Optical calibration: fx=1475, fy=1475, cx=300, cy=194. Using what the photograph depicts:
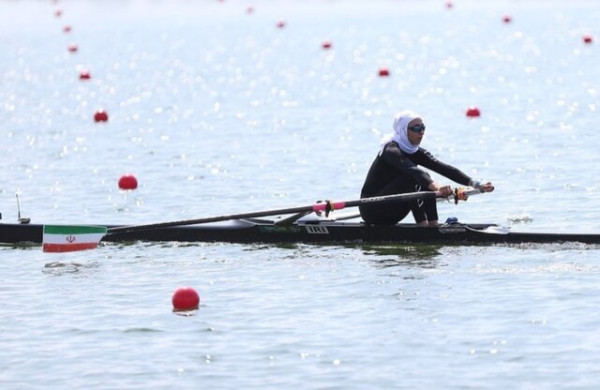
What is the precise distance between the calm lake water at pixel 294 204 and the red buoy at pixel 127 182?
26 cm

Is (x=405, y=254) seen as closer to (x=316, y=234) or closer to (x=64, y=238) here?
(x=316, y=234)

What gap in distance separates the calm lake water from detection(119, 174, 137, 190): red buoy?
255mm

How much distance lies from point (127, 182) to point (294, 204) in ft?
10.0

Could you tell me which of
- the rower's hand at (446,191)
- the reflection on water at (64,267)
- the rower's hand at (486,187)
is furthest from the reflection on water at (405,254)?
the reflection on water at (64,267)

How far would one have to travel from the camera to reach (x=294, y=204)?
20047 millimetres

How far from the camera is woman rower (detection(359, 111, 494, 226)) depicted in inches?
615

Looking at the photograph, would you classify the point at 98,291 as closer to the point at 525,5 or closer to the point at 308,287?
the point at 308,287

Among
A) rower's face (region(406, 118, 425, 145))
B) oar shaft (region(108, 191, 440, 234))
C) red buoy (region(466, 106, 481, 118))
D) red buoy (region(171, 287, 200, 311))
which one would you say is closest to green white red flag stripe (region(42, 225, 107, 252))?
oar shaft (region(108, 191, 440, 234))

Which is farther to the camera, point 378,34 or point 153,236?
point 378,34

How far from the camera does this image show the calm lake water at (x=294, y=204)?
11.8 meters

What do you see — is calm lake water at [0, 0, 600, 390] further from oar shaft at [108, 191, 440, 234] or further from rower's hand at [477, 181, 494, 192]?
rower's hand at [477, 181, 494, 192]

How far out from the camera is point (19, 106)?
35.8 metres

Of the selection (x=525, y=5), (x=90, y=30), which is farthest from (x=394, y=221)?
(x=525, y=5)

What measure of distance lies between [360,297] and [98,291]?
2673 mm
